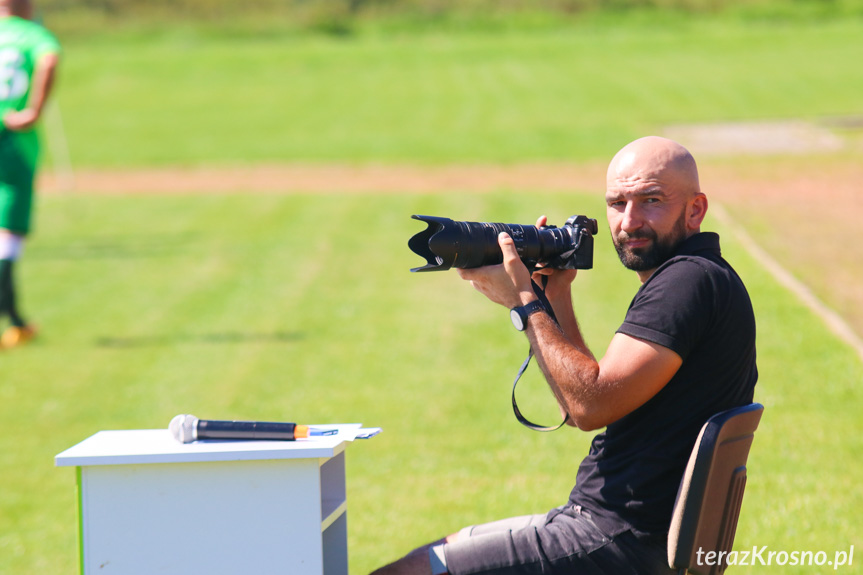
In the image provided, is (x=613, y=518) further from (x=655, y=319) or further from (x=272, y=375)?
(x=272, y=375)

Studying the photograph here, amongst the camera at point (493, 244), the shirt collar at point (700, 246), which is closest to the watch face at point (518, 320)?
the camera at point (493, 244)

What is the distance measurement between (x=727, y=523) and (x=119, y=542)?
144 centimetres

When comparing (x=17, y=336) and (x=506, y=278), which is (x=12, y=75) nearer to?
(x=17, y=336)

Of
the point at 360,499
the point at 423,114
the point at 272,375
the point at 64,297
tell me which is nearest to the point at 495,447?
the point at 360,499

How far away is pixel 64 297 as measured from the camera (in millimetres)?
9562

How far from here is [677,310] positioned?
2.35m

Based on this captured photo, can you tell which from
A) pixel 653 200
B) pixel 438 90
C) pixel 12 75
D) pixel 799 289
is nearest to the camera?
pixel 653 200

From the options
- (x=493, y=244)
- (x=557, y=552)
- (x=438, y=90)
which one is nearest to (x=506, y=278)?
(x=493, y=244)

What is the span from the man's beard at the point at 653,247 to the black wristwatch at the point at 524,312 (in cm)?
27

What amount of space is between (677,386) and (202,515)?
3.84 feet

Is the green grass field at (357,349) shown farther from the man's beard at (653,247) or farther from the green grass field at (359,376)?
the man's beard at (653,247)

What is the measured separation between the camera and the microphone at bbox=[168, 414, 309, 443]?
8.05ft

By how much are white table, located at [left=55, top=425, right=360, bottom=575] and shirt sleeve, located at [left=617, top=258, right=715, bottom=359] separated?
78 cm

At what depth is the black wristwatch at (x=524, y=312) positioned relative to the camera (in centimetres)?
250
